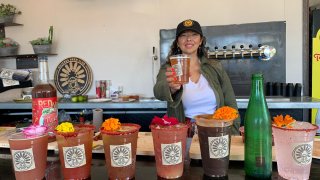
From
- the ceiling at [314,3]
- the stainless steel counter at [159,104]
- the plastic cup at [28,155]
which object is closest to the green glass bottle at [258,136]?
the plastic cup at [28,155]

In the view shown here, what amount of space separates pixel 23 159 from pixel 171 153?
0.38 metres

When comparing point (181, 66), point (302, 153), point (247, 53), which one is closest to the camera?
point (302, 153)

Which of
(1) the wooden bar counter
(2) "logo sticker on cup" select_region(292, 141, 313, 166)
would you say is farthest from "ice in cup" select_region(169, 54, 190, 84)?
(2) "logo sticker on cup" select_region(292, 141, 313, 166)

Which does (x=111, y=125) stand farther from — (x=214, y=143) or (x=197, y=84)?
(x=197, y=84)

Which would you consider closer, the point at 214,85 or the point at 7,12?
the point at 214,85

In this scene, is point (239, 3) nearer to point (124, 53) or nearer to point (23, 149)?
point (124, 53)

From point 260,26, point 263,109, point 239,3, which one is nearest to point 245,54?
point 260,26

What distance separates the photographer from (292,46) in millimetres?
2877

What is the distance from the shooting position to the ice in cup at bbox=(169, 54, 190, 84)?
100 centimetres

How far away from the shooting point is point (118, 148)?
2.36 feet

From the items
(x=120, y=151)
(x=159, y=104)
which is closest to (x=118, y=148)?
(x=120, y=151)

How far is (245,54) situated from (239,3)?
21.9 inches

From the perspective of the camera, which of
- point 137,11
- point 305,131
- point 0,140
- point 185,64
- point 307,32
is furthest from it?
point 137,11

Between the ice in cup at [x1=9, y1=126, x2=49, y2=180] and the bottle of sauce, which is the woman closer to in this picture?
the bottle of sauce
